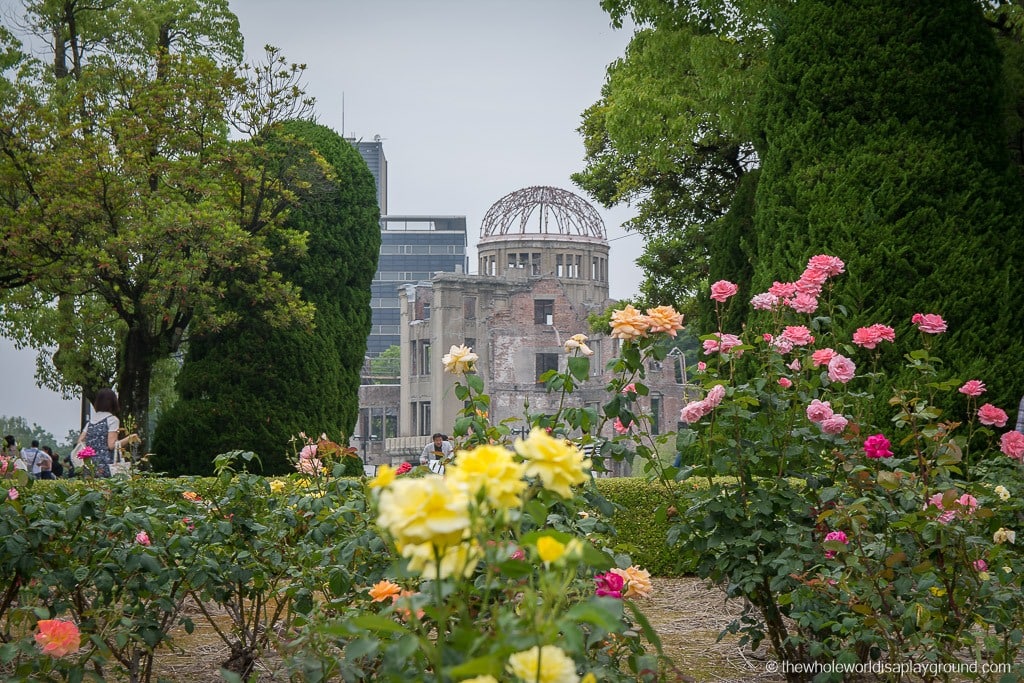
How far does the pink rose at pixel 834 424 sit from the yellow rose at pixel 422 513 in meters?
2.59

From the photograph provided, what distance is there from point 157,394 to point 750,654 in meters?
16.7

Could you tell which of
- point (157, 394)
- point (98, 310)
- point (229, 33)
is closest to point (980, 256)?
point (98, 310)

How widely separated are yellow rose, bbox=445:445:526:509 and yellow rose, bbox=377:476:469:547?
73 mm

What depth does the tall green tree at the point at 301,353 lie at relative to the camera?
13.1 m

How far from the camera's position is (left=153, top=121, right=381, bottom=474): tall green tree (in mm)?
13086

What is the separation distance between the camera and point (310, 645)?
2631mm

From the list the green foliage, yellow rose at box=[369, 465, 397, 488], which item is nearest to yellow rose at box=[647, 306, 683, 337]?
yellow rose at box=[369, 465, 397, 488]

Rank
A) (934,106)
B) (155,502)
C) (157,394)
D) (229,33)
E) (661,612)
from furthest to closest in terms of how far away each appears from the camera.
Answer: (157,394), (229,33), (934,106), (661,612), (155,502)

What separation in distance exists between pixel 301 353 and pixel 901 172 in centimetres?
863

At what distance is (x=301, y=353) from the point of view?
540 inches

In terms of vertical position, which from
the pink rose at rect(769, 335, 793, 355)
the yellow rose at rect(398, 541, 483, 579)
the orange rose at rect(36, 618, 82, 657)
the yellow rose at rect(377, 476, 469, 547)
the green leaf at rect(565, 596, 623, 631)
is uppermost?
the pink rose at rect(769, 335, 793, 355)

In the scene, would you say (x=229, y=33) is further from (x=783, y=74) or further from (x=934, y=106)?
(x=934, y=106)

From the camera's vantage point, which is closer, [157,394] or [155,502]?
[155,502]

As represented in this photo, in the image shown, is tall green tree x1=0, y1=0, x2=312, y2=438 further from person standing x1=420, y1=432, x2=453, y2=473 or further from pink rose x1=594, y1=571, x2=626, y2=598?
pink rose x1=594, y1=571, x2=626, y2=598
